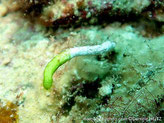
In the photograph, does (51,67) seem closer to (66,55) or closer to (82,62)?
(66,55)

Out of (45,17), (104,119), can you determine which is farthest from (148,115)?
(45,17)

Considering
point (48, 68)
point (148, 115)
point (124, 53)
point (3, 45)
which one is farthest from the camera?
point (3, 45)

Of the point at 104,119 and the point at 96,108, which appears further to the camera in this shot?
the point at 96,108

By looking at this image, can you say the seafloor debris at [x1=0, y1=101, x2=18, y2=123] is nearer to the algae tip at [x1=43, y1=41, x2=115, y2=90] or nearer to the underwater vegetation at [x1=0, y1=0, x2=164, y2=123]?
the underwater vegetation at [x1=0, y1=0, x2=164, y2=123]

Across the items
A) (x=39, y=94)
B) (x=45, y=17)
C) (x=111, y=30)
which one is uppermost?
(x=45, y=17)

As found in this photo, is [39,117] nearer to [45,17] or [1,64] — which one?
[1,64]

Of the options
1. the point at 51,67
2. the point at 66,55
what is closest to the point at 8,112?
the point at 51,67

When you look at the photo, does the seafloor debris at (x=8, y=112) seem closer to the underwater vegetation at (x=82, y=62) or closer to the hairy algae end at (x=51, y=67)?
the underwater vegetation at (x=82, y=62)

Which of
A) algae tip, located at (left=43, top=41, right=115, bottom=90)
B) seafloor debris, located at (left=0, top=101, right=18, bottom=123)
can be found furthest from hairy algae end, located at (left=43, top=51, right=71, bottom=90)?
seafloor debris, located at (left=0, top=101, right=18, bottom=123)
